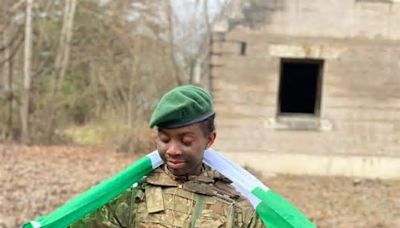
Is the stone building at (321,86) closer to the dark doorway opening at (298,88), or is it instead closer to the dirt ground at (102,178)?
the dirt ground at (102,178)

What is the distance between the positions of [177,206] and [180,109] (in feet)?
1.02

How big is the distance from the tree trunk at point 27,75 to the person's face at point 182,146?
1524cm

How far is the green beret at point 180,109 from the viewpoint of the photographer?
6.72 feet

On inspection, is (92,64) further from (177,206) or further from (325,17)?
(177,206)

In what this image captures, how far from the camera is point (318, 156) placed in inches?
463

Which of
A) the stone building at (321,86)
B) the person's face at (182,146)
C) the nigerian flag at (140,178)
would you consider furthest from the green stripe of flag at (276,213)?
the stone building at (321,86)

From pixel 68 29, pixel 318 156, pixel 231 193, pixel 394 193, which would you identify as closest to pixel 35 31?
pixel 68 29

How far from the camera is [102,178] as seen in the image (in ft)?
37.3

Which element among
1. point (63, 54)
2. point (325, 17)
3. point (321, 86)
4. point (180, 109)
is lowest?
point (63, 54)

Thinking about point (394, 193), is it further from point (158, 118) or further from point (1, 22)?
point (1, 22)

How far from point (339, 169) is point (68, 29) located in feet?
31.8

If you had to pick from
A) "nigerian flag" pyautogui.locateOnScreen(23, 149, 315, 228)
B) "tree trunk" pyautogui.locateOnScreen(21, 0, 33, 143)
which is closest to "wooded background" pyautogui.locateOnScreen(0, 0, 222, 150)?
"tree trunk" pyautogui.locateOnScreen(21, 0, 33, 143)

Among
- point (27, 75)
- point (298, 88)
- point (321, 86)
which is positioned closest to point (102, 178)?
point (321, 86)

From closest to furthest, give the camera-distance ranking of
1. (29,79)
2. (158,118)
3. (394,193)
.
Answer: (158,118) < (394,193) < (29,79)
